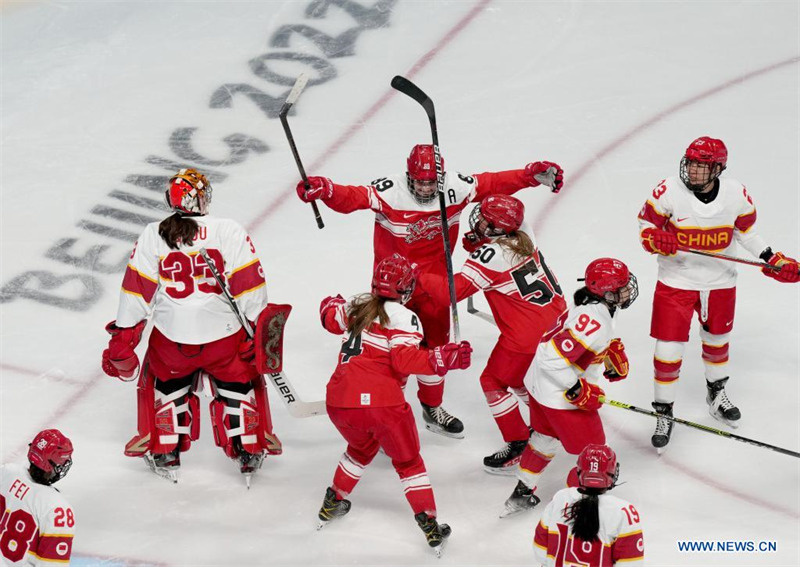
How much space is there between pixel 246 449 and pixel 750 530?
1.82m

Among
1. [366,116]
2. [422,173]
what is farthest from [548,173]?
[366,116]

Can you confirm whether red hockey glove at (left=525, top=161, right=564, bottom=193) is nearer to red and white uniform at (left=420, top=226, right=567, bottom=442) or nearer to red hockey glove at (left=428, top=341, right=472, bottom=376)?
red and white uniform at (left=420, top=226, right=567, bottom=442)

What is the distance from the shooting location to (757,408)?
5.27m

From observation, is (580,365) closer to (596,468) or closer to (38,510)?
(596,468)

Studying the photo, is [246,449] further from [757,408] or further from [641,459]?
[757,408]

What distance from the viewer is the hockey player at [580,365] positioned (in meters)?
4.36

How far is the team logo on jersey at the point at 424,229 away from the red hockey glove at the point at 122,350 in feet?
3.45

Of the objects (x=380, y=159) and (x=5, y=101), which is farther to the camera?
(x=5, y=101)

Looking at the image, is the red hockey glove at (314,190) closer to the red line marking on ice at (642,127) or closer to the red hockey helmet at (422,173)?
the red hockey helmet at (422,173)

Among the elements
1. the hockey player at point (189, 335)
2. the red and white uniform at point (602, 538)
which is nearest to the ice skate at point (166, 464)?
the hockey player at point (189, 335)

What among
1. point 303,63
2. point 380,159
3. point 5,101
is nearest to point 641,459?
point 380,159

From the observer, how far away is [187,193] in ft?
15.4

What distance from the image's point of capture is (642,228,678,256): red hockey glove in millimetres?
4914

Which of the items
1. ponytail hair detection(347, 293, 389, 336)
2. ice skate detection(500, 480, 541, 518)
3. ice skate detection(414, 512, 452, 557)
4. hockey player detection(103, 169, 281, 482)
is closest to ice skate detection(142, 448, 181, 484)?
hockey player detection(103, 169, 281, 482)
